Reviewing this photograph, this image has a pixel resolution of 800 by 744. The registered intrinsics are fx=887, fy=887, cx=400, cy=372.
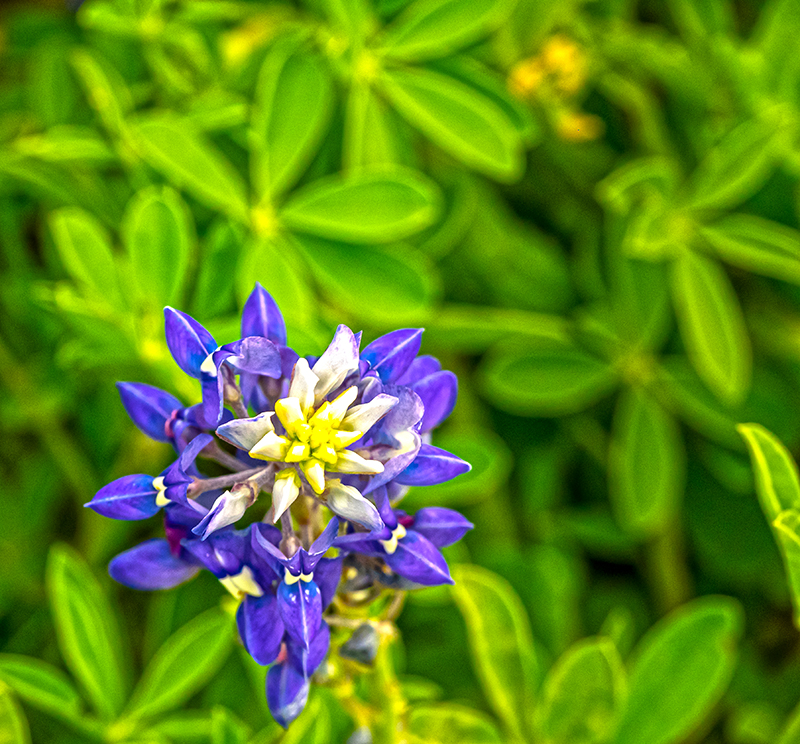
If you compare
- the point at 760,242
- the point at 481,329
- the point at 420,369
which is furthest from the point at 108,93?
the point at 760,242

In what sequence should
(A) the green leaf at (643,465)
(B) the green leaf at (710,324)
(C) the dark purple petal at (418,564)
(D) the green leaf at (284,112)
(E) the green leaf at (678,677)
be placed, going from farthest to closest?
(A) the green leaf at (643,465) < (B) the green leaf at (710,324) < (D) the green leaf at (284,112) < (E) the green leaf at (678,677) < (C) the dark purple petal at (418,564)

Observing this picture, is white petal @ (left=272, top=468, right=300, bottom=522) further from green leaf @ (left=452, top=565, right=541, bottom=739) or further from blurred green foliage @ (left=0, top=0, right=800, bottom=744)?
green leaf @ (left=452, top=565, right=541, bottom=739)

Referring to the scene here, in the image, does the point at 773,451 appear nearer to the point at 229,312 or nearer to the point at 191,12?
the point at 229,312

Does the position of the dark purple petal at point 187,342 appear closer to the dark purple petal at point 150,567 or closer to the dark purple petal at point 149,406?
the dark purple petal at point 149,406

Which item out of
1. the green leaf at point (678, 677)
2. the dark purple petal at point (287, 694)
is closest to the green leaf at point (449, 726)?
the green leaf at point (678, 677)

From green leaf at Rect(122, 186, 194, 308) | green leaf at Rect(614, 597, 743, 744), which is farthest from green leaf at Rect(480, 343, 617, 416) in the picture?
green leaf at Rect(122, 186, 194, 308)

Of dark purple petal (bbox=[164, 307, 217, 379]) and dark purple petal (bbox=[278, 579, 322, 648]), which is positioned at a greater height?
dark purple petal (bbox=[164, 307, 217, 379])

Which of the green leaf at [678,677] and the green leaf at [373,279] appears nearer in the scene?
the green leaf at [678,677]
